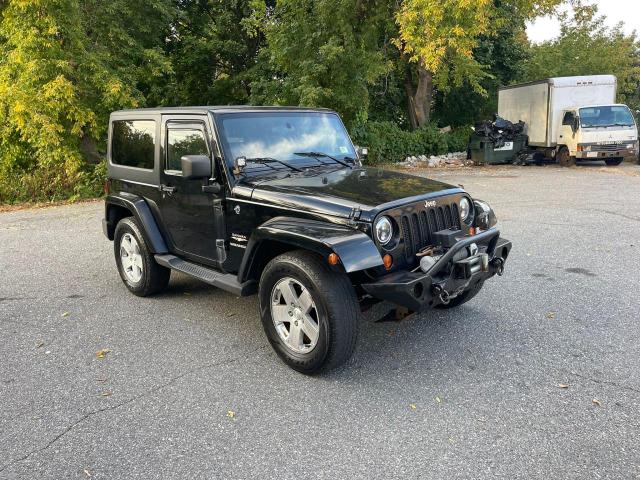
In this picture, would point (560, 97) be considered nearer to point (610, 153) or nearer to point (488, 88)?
point (610, 153)

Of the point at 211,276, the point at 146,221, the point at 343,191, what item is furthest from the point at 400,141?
the point at 343,191

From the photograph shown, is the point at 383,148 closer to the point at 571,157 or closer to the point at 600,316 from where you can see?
the point at 571,157

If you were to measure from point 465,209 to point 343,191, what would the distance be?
1070mm

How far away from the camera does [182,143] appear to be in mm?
4805

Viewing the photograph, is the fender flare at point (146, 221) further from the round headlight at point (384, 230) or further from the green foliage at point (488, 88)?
the green foliage at point (488, 88)

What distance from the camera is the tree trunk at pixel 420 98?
73.8ft

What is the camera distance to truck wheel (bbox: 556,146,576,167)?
730 inches

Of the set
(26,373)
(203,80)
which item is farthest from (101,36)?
(26,373)

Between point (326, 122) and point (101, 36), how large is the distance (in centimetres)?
1040

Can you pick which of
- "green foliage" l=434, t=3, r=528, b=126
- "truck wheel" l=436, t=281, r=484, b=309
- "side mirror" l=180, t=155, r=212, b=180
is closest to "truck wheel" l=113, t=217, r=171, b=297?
"side mirror" l=180, t=155, r=212, b=180

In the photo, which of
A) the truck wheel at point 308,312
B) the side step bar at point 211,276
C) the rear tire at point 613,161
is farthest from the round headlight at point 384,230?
the rear tire at point 613,161

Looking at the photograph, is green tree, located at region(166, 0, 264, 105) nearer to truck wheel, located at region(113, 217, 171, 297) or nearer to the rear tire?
truck wheel, located at region(113, 217, 171, 297)

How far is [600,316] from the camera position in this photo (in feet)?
15.8

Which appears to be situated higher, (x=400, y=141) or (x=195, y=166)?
(x=400, y=141)
